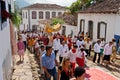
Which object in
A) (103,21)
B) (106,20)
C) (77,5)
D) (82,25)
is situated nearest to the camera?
(106,20)

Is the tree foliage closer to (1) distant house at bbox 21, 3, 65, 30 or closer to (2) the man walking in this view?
(1) distant house at bbox 21, 3, 65, 30

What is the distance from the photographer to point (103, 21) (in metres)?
19.9

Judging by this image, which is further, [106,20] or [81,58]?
[106,20]

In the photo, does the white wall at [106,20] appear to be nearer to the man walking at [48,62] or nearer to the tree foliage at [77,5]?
the tree foliage at [77,5]

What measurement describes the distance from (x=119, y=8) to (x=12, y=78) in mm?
9387

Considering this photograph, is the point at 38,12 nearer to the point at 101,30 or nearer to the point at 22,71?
the point at 101,30

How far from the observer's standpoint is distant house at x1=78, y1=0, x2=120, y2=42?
17812 mm

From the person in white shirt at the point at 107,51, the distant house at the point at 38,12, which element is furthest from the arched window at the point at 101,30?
the distant house at the point at 38,12

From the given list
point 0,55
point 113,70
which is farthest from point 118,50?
point 0,55

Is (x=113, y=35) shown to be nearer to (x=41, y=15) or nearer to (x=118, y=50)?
(x=118, y=50)

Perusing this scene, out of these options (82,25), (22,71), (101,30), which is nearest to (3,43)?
(22,71)

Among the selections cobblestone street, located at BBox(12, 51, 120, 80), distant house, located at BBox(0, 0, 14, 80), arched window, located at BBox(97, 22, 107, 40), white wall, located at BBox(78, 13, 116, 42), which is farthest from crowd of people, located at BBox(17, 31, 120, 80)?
arched window, located at BBox(97, 22, 107, 40)

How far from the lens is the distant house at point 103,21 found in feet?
58.4

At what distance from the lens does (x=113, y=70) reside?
501 inches
